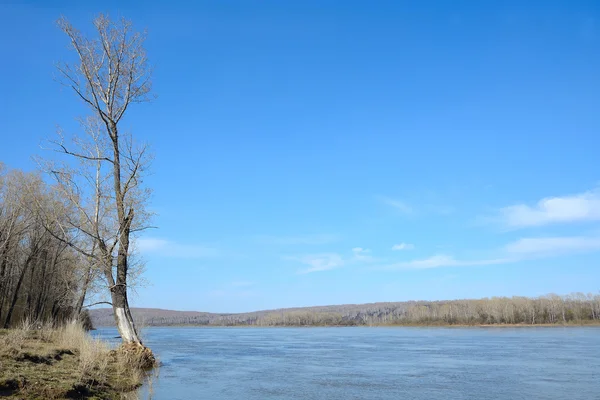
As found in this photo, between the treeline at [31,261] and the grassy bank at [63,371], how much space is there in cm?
898

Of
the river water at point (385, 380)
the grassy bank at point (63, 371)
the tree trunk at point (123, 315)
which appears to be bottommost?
the river water at point (385, 380)

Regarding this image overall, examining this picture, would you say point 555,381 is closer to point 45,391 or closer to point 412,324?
point 45,391

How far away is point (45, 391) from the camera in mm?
9953

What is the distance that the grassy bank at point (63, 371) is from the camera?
32.9ft

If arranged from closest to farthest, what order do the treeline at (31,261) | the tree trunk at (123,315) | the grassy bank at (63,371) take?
the grassy bank at (63,371)
the tree trunk at (123,315)
the treeline at (31,261)

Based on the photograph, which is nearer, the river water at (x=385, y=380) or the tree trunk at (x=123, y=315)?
the river water at (x=385, y=380)

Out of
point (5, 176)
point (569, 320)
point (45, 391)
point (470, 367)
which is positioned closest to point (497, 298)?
point (569, 320)

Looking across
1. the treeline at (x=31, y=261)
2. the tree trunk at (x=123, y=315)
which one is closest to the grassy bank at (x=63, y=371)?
the tree trunk at (x=123, y=315)

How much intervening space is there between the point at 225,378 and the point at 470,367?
40.0ft

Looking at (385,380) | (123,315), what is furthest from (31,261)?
(385,380)

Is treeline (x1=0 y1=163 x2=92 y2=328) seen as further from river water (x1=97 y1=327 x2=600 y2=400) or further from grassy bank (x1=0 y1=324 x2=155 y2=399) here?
river water (x1=97 y1=327 x2=600 y2=400)

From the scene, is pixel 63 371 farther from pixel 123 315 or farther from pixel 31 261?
pixel 31 261

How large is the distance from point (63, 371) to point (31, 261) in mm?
25398

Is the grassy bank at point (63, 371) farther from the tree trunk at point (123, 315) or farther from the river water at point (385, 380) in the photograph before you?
the river water at point (385, 380)
